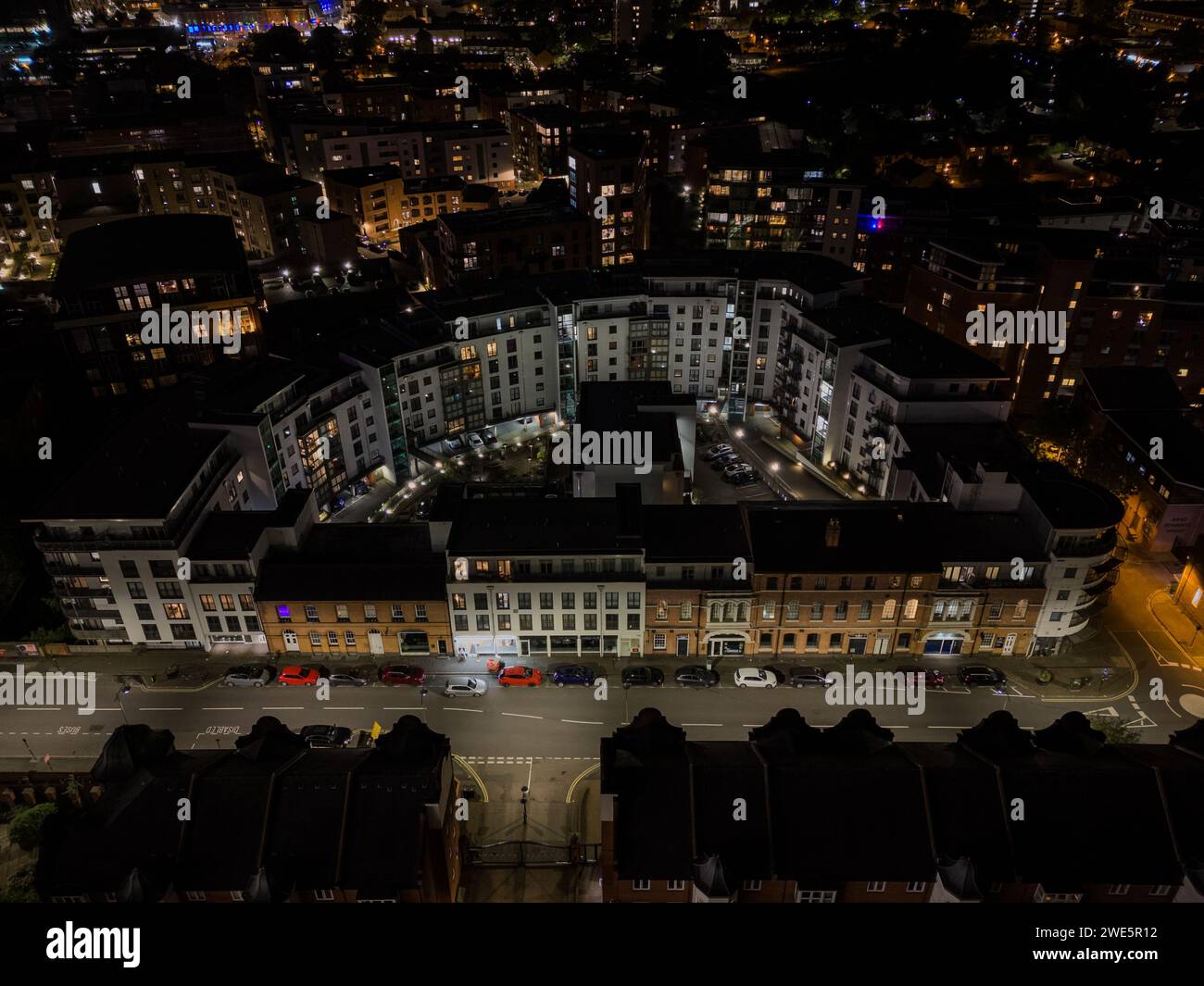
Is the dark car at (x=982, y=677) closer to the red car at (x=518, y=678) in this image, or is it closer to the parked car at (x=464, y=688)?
the red car at (x=518, y=678)

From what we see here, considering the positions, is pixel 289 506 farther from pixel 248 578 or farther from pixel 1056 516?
pixel 1056 516

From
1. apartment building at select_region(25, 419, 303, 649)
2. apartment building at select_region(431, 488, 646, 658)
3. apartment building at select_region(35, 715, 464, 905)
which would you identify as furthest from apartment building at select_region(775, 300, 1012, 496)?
apartment building at select_region(35, 715, 464, 905)

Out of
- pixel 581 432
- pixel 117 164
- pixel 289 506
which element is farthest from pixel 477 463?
pixel 117 164

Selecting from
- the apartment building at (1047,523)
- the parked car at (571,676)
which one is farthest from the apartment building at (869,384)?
the parked car at (571,676)

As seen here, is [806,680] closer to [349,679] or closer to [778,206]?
[349,679]

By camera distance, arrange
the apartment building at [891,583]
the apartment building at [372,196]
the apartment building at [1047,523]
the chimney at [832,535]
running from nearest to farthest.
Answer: the apartment building at [1047,523] < the apartment building at [891,583] < the chimney at [832,535] < the apartment building at [372,196]

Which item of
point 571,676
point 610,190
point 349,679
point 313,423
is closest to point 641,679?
point 571,676
